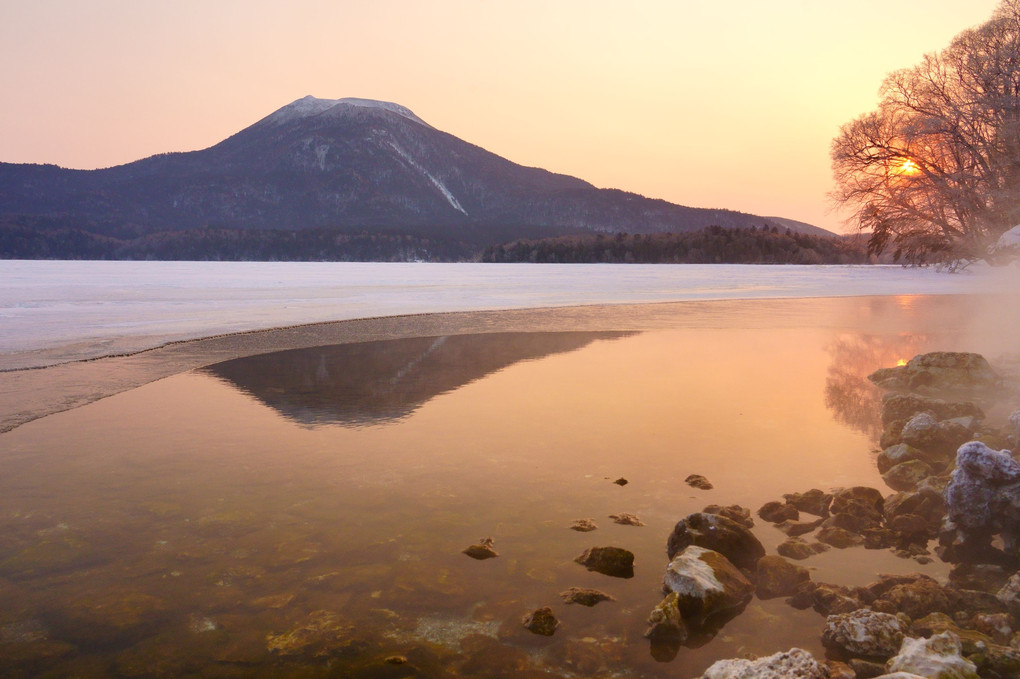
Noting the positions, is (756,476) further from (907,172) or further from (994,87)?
(907,172)

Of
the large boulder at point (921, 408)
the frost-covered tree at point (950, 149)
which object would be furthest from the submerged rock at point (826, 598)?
the frost-covered tree at point (950, 149)

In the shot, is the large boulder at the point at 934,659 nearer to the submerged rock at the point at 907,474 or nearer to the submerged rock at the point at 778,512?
the submerged rock at the point at 778,512

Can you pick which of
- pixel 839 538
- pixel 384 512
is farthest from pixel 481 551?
pixel 839 538

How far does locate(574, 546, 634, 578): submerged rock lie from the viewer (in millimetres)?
4926

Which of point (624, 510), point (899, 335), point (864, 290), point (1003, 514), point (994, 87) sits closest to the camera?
point (1003, 514)

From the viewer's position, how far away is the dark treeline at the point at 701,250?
126 metres

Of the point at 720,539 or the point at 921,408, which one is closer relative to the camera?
the point at 720,539

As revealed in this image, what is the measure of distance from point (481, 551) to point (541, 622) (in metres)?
1.06

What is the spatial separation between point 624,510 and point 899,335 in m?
15.9

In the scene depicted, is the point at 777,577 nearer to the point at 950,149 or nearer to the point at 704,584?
the point at 704,584

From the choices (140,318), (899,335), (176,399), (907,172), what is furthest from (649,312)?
(176,399)

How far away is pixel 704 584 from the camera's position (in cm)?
445

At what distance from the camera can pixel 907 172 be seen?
1052 inches

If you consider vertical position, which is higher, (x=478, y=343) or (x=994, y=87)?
(x=994, y=87)
